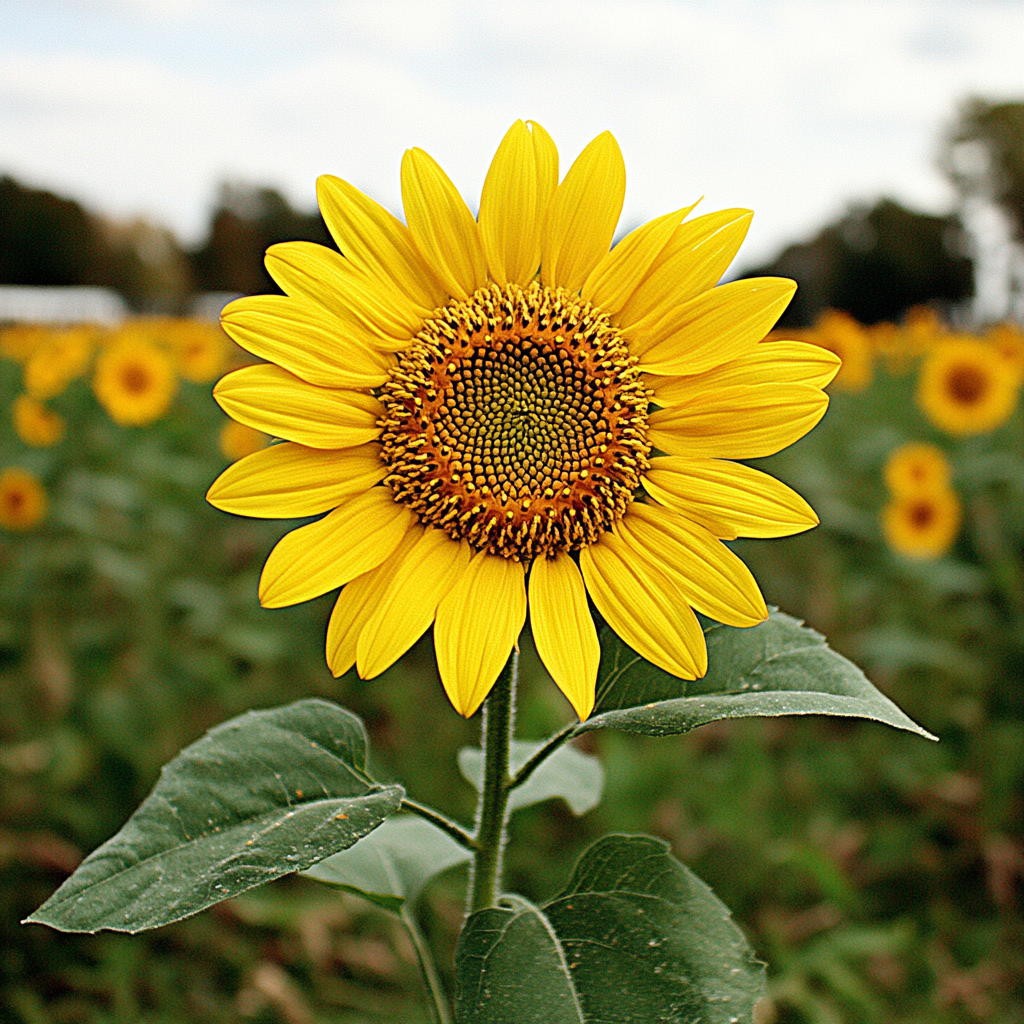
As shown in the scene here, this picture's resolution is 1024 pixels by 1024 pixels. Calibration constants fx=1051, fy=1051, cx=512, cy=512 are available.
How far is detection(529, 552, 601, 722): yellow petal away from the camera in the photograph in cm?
111

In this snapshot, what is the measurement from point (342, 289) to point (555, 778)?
30.8 inches

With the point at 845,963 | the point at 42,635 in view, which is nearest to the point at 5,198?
the point at 42,635

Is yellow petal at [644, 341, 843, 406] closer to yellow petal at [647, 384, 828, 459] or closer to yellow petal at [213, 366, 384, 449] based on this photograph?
yellow petal at [647, 384, 828, 459]

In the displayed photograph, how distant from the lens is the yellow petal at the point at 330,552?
44.5 inches

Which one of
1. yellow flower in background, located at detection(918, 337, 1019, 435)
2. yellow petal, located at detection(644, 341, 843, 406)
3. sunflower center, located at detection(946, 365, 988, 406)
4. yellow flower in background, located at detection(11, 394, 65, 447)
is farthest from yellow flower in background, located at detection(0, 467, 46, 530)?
sunflower center, located at detection(946, 365, 988, 406)

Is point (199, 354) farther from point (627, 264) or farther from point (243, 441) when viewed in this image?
point (627, 264)

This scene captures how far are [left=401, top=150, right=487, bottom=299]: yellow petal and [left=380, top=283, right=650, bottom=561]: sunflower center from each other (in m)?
0.04

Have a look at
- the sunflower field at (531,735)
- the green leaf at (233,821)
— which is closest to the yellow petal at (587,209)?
the green leaf at (233,821)

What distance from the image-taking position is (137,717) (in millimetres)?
3715

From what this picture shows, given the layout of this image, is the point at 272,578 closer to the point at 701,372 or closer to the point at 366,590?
the point at 366,590

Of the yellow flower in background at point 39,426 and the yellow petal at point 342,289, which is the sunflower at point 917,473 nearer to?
the yellow flower in background at point 39,426

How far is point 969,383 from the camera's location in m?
5.96

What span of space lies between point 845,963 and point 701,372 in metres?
2.69

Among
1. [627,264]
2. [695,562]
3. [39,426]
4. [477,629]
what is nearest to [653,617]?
[695,562]
